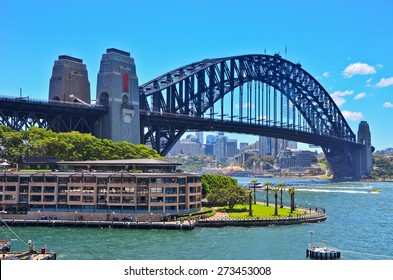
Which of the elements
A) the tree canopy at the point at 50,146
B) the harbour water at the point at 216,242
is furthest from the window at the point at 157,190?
the tree canopy at the point at 50,146

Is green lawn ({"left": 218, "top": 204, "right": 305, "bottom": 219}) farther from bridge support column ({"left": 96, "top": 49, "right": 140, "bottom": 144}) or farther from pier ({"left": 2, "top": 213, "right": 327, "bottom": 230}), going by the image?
bridge support column ({"left": 96, "top": 49, "right": 140, "bottom": 144})

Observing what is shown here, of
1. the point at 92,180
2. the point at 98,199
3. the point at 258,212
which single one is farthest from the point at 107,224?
the point at 258,212

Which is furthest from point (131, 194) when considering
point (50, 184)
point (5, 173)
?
point (5, 173)

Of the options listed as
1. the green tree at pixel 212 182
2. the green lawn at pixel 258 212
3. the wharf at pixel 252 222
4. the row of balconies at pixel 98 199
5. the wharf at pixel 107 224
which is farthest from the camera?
the green tree at pixel 212 182

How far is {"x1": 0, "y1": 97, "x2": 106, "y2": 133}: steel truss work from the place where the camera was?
8825cm

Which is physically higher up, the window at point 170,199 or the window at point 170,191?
the window at point 170,191

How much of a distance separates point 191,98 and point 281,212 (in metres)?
59.8

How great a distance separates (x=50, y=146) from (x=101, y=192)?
73.3ft

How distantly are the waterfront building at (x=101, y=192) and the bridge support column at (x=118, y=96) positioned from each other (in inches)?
1089

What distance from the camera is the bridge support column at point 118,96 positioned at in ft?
320

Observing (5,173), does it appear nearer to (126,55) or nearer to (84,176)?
(84,176)

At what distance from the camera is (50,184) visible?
6975 centimetres

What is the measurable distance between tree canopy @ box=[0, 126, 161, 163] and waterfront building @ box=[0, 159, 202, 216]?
14701 millimetres

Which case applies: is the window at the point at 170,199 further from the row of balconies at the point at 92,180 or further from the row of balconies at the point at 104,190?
the row of balconies at the point at 92,180
